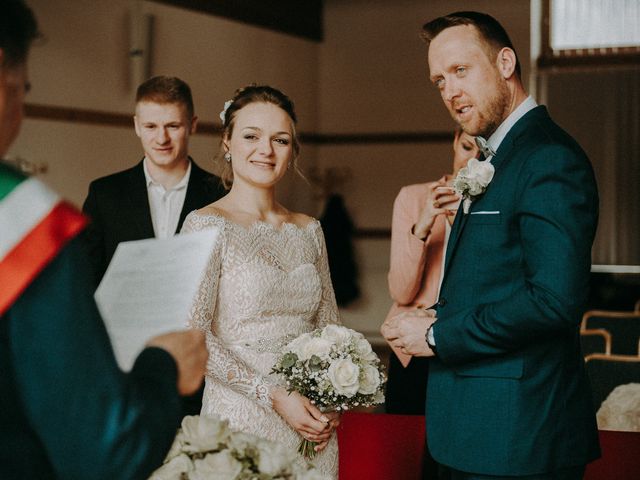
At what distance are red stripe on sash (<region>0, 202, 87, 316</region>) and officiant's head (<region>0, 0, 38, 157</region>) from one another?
0.37 ft

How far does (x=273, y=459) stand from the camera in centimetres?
162

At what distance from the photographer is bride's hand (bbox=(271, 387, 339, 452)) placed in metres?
2.74

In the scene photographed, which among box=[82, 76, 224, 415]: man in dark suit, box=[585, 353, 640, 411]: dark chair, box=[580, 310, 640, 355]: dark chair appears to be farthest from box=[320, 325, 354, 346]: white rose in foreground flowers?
A: box=[580, 310, 640, 355]: dark chair

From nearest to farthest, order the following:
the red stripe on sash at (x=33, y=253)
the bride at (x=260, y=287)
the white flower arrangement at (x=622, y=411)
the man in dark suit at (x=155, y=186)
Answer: the red stripe on sash at (x=33, y=253) → the bride at (x=260, y=287) → the white flower arrangement at (x=622, y=411) → the man in dark suit at (x=155, y=186)

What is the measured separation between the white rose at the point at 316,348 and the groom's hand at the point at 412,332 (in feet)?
0.70

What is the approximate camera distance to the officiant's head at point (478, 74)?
7.79 ft

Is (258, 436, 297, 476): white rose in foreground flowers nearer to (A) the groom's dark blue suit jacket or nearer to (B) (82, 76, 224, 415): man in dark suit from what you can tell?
(A) the groom's dark blue suit jacket

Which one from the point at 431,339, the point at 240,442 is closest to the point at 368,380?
the point at 431,339

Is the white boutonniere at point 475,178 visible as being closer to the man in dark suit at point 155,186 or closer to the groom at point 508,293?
the groom at point 508,293

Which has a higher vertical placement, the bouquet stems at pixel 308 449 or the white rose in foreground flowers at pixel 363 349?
the white rose in foreground flowers at pixel 363 349

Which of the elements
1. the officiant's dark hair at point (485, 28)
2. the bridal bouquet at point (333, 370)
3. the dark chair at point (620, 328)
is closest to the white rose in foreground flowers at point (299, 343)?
the bridal bouquet at point (333, 370)

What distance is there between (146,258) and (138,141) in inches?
263

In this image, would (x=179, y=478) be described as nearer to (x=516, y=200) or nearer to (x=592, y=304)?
(x=516, y=200)

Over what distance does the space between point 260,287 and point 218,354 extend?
0.25 m
